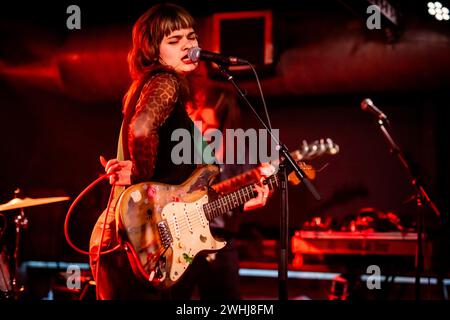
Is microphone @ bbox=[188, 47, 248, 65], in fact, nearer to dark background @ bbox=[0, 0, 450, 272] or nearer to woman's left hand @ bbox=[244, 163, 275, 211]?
woman's left hand @ bbox=[244, 163, 275, 211]

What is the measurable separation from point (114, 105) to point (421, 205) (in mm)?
3751

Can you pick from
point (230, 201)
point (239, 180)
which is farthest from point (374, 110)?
point (230, 201)

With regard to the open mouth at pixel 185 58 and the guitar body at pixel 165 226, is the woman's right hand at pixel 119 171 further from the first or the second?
the open mouth at pixel 185 58

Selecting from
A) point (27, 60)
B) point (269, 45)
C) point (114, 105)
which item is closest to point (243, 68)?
point (269, 45)

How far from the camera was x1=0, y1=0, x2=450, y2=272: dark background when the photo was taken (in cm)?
480

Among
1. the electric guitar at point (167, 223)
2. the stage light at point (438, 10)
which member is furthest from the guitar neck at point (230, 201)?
the stage light at point (438, 10)

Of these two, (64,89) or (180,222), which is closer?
(180,222)

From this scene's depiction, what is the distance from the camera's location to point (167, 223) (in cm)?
250

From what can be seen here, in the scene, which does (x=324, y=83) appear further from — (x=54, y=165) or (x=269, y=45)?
(x=54, y=165)

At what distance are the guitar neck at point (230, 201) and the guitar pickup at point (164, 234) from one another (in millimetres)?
262

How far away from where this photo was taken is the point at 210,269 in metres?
3.08

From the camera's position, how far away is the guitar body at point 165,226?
2352mm

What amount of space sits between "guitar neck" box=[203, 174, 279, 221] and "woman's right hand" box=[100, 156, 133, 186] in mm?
439

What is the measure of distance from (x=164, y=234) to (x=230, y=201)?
47 cm
